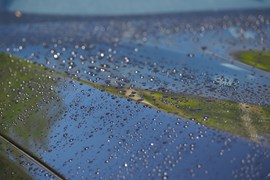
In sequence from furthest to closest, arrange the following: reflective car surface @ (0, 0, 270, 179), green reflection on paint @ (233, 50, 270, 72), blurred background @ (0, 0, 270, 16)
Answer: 1. blurred background @ (0, 0, 270, 16)
2. green reflection on paint @ (233, 50, 270, 72)
3. reflective car surface @ (0, 0, 270, 179)

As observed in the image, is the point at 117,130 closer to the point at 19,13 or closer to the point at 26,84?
the point at 26,84

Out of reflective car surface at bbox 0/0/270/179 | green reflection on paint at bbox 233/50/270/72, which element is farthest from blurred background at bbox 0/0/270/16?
green reflection on paint at bbox 233/50/270/72

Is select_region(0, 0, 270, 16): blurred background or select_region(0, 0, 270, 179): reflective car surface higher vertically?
select_region(0, 0, 270, 16): blurred background

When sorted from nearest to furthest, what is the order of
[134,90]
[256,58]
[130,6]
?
[134,90], [256,58], [130,6]

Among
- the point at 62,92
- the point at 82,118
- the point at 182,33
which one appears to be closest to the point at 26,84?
the point at 62,92

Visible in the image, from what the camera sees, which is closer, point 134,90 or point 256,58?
point 134,90

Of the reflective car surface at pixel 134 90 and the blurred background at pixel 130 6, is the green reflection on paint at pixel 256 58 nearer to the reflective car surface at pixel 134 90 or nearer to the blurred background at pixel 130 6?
the reflective car surface at pixel 134 90

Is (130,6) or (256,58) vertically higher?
(130,6)

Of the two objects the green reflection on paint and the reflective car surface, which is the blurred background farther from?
the green reflection on paint

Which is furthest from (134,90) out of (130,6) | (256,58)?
(130,6)

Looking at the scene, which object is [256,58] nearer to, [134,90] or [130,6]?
[134,90]

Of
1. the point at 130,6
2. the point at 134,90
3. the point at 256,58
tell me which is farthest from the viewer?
the point at 130,6

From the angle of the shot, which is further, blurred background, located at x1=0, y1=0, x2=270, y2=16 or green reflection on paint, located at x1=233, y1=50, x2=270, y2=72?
blurred background, located at x1=0, y1=0, x2=270, y2=16
